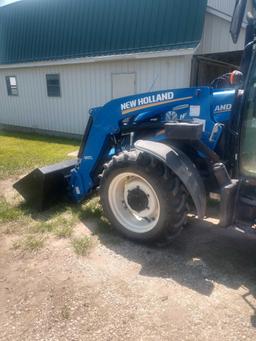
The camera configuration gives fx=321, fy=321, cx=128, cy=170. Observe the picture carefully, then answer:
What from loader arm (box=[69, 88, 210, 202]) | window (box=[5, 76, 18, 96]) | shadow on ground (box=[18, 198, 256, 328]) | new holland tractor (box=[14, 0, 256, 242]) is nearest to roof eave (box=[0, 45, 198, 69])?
window (box=[5, 76, 18, 96])

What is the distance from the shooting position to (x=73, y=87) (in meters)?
11.1

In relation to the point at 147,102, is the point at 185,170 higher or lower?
A: lower

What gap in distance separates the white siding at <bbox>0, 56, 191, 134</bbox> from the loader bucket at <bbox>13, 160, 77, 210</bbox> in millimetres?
4354

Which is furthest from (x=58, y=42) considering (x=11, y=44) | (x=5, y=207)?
(x=5, y=207)

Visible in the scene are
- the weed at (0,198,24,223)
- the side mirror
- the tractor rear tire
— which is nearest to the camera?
the side mirror

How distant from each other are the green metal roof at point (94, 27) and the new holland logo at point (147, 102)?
5.27m

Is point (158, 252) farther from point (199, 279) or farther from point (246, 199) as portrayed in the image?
point (246, 199)

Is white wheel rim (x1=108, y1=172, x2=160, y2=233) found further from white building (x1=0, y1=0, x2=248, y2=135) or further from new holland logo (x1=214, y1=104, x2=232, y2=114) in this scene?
white building (x1=0, y1=0, x2=248, y2=135)

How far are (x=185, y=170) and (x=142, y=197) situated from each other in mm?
718

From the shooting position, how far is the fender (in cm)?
328

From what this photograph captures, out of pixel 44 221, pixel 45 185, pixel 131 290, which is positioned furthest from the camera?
pixel 45 185

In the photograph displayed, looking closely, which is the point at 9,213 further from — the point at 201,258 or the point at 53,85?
the point at 53,85

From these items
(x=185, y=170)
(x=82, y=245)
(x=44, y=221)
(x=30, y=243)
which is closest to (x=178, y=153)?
(x=185, y=170)

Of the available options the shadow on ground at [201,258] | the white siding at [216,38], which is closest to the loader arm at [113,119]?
the shadow on ground at [201,258]
